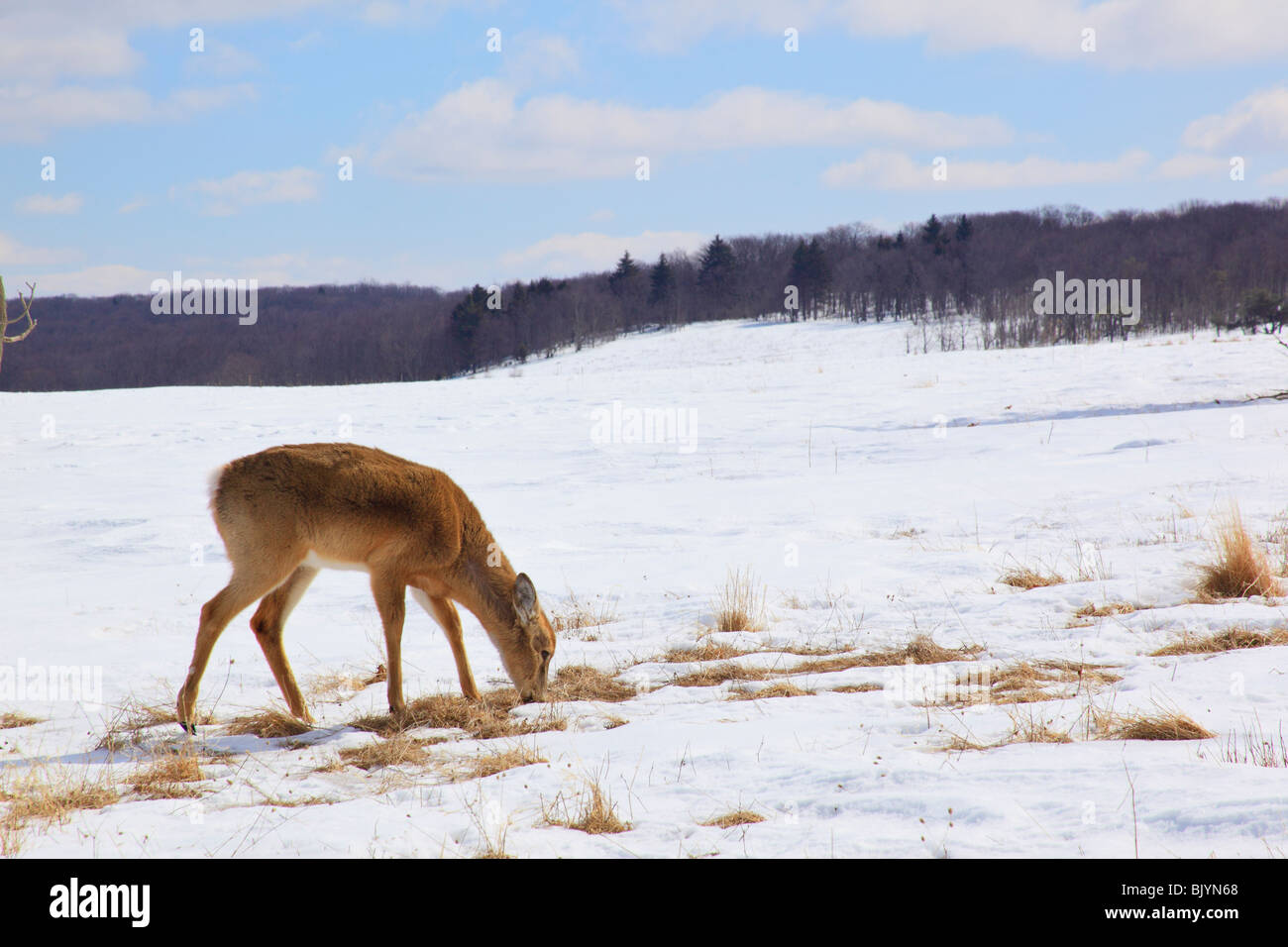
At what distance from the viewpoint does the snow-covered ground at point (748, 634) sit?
3.85 metres

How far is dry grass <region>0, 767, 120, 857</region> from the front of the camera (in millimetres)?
3846

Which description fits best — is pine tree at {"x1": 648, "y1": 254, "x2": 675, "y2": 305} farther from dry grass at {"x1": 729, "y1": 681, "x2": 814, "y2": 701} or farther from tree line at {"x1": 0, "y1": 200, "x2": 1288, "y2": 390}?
dry grass at {"x1": 729, "y1": 681, "x2": 814, "y2": 701}

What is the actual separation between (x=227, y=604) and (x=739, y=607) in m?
4.11

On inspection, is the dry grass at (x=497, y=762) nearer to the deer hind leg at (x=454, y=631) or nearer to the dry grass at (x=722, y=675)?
the deer hind leg at (x=454, y=631)

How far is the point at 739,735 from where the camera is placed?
5.15m

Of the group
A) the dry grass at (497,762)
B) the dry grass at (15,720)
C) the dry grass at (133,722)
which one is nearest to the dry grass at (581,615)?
the dry grass at (497,762)

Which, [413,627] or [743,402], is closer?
[413,627]

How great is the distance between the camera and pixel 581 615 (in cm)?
845

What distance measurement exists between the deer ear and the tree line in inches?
3073

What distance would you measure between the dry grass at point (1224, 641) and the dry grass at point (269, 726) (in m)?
5.70

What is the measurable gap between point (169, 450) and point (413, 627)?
14.5 m
